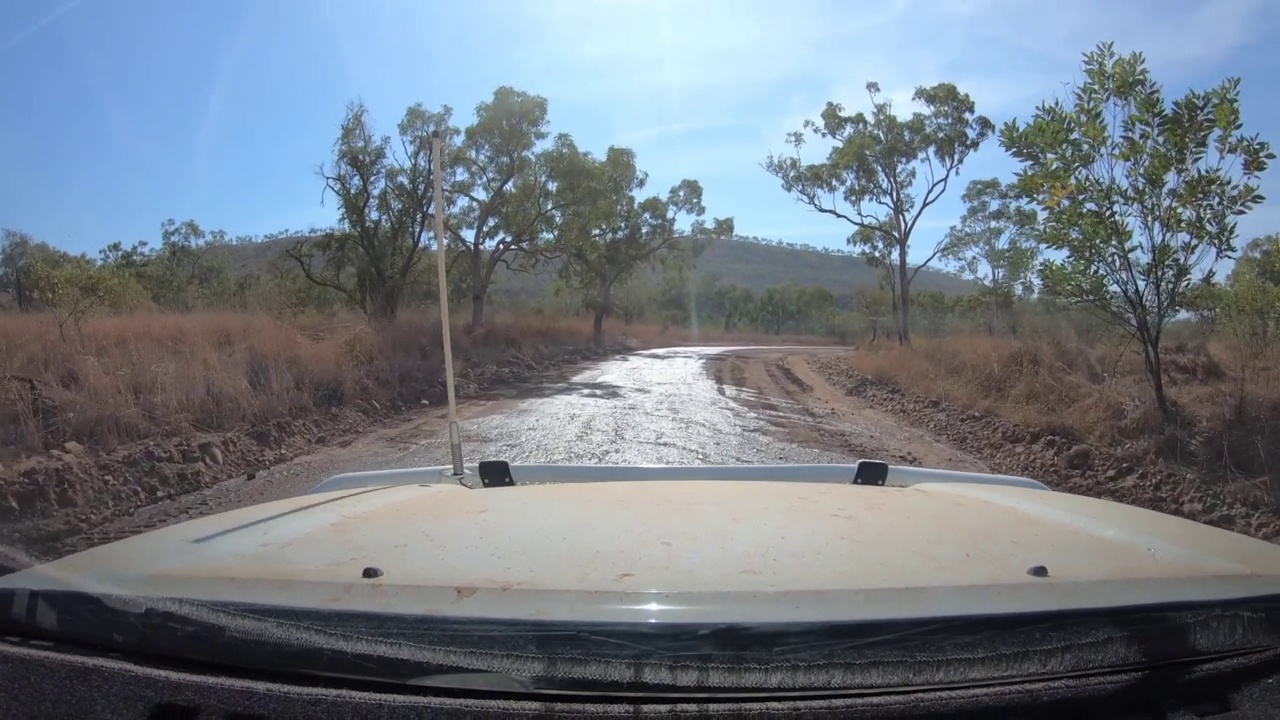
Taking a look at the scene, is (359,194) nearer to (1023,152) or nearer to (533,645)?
(1023,152)

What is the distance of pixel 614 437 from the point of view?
1034 centimetres

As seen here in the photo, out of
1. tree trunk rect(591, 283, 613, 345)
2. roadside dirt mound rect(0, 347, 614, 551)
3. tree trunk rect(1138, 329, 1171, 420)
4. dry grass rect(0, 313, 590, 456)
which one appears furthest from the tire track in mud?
tree trunk rect(591, 283, 613, 345)

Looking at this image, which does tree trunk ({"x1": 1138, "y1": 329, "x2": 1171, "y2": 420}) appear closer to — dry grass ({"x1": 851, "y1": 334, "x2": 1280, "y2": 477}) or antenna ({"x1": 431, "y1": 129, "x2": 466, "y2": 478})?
dry grass ({"x1": 851, "y1": 334, "x2": 1280, "y2": 477})

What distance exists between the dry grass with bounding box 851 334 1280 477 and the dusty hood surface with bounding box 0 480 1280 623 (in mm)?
5877

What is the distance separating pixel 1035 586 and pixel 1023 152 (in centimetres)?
898

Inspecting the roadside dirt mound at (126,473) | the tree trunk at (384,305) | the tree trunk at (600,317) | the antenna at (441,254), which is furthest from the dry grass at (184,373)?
the tree trunk at (600,317)

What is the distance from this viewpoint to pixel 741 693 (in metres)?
1.88

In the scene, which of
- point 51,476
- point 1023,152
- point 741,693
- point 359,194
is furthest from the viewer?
point 359,194

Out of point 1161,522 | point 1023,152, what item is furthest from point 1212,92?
point 1161,522

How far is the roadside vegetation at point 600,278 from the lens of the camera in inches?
349

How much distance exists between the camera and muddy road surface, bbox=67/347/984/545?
7.74 metres

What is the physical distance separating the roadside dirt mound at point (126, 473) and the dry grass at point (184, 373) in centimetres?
32

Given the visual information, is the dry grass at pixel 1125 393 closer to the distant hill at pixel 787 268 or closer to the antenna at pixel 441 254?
the antenna at pixel 441 254

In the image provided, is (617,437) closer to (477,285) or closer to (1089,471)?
(1089,471)
